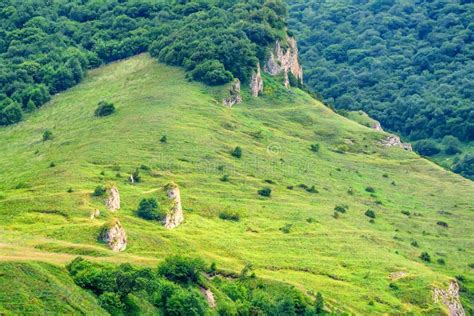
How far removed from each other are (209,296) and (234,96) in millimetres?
86063

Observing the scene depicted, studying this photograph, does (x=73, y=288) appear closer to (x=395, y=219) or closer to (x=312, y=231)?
(x=312, y=231)

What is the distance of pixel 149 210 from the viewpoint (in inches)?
3952

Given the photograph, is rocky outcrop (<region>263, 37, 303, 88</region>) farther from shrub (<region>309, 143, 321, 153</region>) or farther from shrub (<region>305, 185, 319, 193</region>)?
shrub (<region>305, 185, 319, 193</region>)

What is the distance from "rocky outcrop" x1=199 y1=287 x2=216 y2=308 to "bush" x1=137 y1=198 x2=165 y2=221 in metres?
21.6

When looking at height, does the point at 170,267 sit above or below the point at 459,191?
above

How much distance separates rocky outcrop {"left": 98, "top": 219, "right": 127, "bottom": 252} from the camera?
8638 centimetres

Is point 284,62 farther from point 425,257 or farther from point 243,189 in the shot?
point 425,257

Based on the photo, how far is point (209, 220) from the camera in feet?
355

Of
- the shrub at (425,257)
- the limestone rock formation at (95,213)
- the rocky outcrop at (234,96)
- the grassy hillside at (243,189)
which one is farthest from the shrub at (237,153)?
the limestone rock formation at (95,213)

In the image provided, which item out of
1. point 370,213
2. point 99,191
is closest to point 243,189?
point 370,213

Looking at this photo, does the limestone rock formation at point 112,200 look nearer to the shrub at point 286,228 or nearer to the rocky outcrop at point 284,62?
the shrub at point 286,228

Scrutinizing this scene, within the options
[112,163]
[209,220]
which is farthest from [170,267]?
[112,163]

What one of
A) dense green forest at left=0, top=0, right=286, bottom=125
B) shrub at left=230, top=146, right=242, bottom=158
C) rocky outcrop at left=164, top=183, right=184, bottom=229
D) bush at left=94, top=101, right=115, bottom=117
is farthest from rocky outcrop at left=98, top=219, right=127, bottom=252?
dense green forest at left=0, top=0, right=286, bottom=125

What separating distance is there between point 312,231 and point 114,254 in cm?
3432
